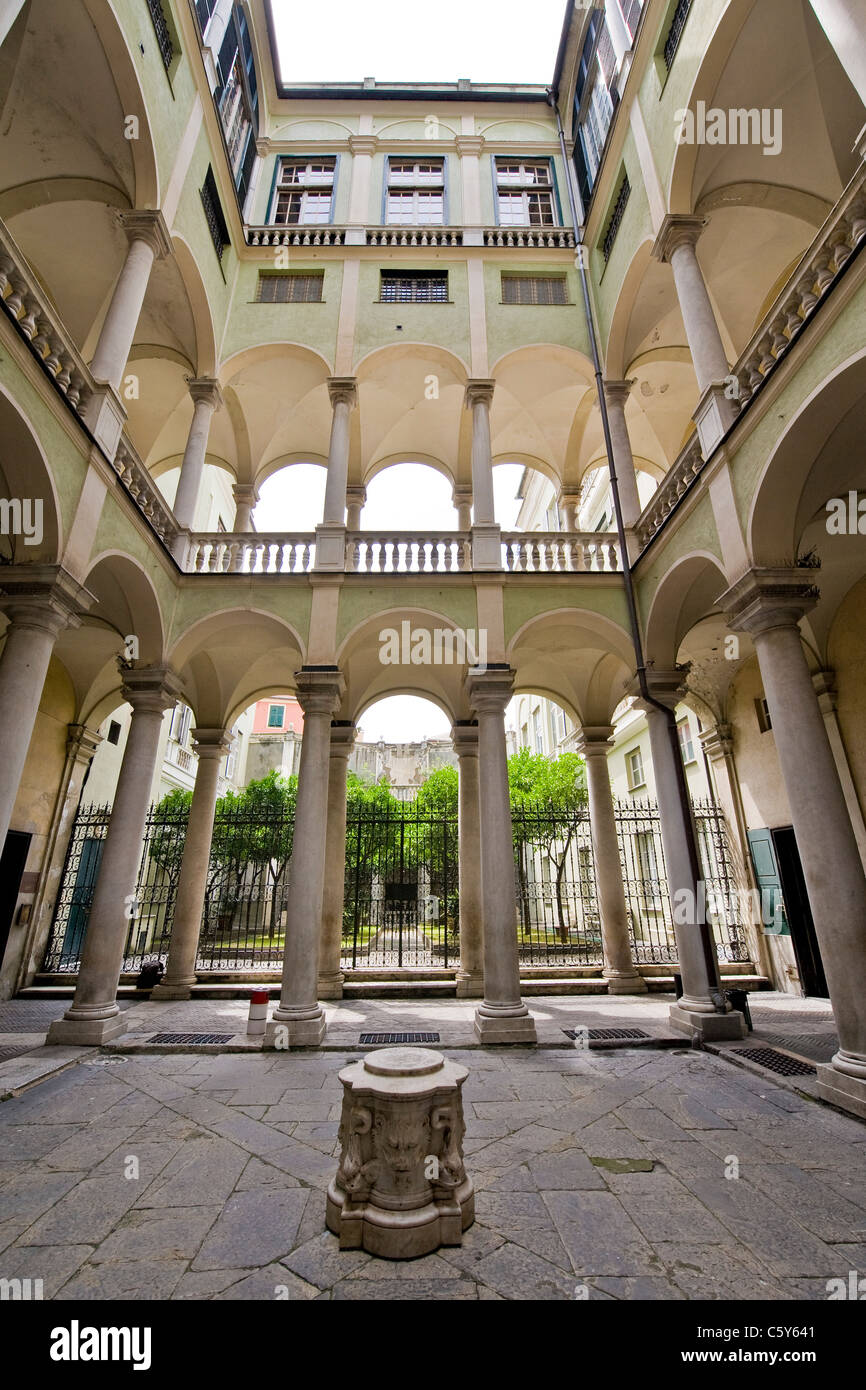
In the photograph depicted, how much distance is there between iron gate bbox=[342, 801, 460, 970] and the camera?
522 inches

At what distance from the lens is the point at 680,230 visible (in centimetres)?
854

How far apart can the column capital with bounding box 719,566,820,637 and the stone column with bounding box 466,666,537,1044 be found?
11.2 feet

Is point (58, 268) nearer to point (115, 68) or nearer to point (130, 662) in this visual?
point (115, 68)

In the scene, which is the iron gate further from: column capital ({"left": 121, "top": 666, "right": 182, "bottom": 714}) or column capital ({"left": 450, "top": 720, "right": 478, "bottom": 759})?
column capital ({"left": 121, "top": 666, "right": 182, "bottom": 714})

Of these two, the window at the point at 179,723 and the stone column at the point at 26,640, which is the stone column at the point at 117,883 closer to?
the stone column at the point at 26,640

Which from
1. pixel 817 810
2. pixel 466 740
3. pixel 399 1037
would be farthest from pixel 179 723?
pixel 817 810

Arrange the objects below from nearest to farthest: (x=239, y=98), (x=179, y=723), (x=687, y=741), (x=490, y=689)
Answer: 1. (x=490, y=689)
2. (x=239, y=98)
3. (x=687, y=741)
4. (x=179, y=723)

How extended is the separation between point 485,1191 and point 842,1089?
355cm

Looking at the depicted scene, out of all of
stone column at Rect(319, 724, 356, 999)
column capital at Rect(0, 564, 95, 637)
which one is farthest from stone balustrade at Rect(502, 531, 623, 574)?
column capital at Rect(0, 564, 95, 637)

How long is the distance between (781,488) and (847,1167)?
5874 millimetres

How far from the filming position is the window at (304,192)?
46.4 feet

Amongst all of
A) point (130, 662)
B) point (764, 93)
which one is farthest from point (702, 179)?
point (130, 662)

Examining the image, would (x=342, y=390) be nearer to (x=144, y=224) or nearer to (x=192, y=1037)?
(x=144, y=224)

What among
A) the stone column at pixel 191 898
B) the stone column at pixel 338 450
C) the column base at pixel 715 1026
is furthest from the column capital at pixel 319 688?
the column base at pixel 715 1026
